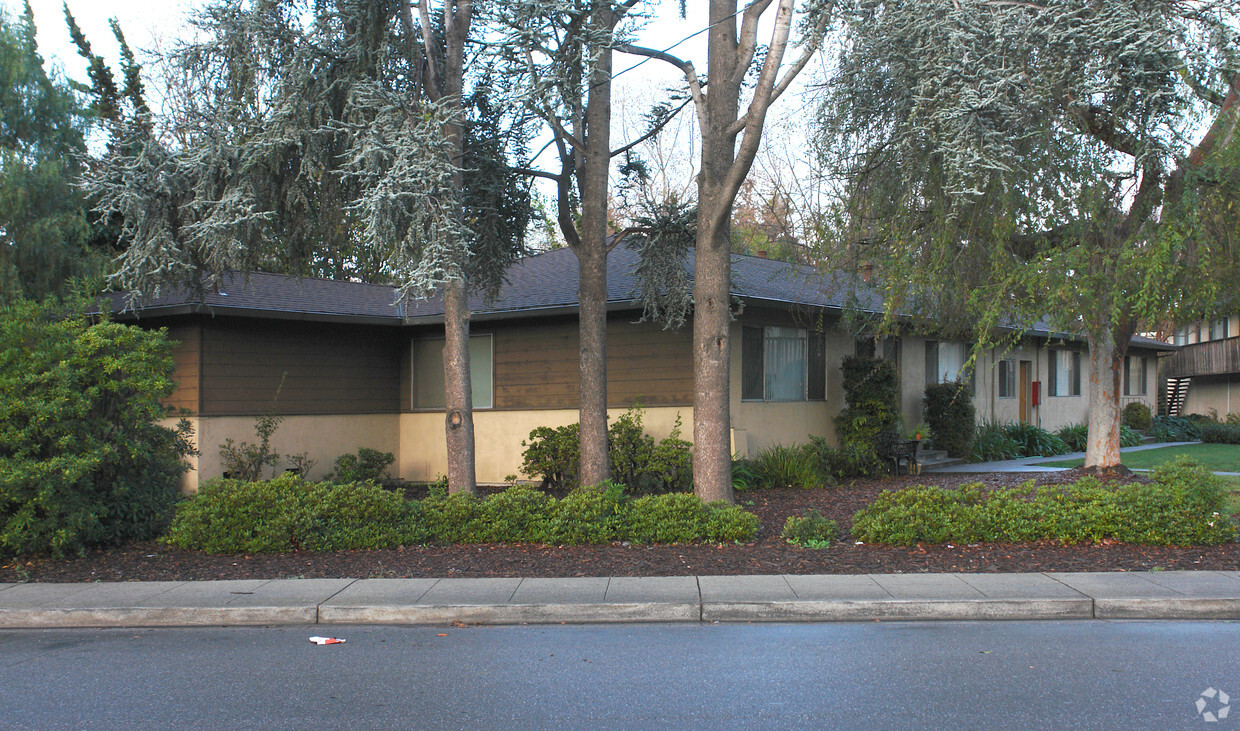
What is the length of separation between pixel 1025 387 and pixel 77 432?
2077cm

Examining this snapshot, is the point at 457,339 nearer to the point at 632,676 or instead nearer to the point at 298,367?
the point at 632,676

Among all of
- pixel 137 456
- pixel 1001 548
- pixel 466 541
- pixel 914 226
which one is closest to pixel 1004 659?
pixel 1001 548

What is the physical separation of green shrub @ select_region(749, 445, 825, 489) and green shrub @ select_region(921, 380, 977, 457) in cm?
486

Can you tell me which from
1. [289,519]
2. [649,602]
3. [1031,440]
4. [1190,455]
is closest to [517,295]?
[289,519]

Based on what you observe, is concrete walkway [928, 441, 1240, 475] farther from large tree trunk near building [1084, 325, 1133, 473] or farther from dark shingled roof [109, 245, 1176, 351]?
dark shingled roof [109, 245, 1176, 351]

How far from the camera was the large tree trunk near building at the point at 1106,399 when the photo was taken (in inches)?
531

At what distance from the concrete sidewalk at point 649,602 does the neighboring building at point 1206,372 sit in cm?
2891

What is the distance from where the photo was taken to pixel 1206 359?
3369cm

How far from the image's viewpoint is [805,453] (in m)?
15.0

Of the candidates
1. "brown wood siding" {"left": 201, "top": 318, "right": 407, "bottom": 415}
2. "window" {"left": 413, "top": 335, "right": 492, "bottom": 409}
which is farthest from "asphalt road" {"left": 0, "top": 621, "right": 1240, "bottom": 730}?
"window" {"left": 413, "top": 335, "right": 492, "bottom": 409}

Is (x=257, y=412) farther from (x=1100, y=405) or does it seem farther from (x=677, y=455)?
(x=1100, y=405)

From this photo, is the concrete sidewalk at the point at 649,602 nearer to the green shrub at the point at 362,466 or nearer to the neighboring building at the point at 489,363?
the neighboring building at the point at 489,363

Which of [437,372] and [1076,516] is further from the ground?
[437,372]

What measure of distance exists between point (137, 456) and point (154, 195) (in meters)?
3.12
